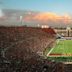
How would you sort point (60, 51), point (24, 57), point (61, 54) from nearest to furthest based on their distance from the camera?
point (24, 57) → point (61, 54) → point (60, 51)

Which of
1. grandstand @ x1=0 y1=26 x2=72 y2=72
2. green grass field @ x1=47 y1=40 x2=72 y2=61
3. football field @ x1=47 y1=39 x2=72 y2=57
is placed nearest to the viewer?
grandstand @ x1=0 y1=26 x2=72 y2=72

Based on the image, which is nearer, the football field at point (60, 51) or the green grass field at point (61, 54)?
the green grass field at point (61, 54)

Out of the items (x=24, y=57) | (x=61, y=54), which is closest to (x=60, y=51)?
(x=61, y=54)

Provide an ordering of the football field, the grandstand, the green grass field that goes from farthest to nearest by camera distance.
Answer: the football field < the green grass field < the grandstand

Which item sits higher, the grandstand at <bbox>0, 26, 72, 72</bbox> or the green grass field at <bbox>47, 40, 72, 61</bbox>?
the grandstand at <bbox>0, 26, 72, 72</bbox>

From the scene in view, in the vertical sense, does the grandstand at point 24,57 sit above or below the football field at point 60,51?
above

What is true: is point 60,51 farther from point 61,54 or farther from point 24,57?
point 24,57

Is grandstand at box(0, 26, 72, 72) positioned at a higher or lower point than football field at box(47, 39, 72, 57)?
higher

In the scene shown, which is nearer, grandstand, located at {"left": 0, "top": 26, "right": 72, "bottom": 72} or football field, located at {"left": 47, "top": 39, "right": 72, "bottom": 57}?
grandstand, located at {"left": 0, "top": 26, "right": 72, "bottom": 72}

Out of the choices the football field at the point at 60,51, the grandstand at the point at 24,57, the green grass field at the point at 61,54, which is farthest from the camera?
the football field at the point at 60,51

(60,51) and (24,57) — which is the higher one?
(24,57)

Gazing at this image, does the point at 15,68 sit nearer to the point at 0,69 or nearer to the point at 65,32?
the point at 0,69

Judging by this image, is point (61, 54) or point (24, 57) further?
point (61, 54)
